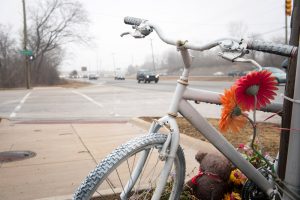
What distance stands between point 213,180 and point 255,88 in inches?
41.8

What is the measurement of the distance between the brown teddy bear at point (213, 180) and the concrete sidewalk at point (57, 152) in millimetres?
856

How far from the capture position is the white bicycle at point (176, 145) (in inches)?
65.1

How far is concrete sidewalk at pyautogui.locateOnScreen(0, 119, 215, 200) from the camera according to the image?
11.0 feet

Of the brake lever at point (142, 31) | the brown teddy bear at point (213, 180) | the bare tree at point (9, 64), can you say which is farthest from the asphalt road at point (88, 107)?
the bare tree at point (9, 64)

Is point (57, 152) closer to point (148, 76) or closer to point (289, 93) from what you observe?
point (289, 93)

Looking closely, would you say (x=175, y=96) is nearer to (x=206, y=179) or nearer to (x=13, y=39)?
(x=206, y=179)

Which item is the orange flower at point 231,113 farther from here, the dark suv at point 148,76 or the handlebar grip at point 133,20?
the dark suv at point 148,76

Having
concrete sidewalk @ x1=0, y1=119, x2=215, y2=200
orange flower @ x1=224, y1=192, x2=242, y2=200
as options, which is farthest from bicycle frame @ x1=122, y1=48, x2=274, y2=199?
concrete sidewalk @ x1=0, y1=119, x2=215, y2=200

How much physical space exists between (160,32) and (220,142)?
0.78m

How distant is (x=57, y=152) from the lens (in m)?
4.91

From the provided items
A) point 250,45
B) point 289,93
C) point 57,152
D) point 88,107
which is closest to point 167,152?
point 250,45

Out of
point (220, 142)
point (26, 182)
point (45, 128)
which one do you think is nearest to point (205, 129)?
point (220, 142)

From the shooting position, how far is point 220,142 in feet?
6.91

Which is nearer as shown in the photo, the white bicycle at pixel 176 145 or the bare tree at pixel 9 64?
the white bicycle at pixel 176 145
